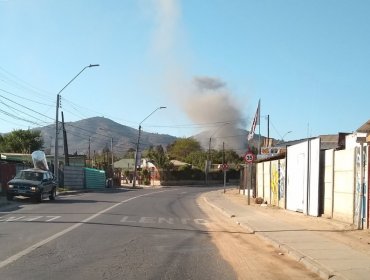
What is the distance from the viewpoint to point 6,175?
38438mm

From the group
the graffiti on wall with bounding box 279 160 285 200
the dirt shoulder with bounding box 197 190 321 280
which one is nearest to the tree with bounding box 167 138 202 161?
the graffiti on wall with bounding box 279 160 285 200

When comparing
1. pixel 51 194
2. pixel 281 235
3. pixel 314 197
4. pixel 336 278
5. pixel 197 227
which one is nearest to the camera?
pixel 336 278

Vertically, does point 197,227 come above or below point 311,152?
below

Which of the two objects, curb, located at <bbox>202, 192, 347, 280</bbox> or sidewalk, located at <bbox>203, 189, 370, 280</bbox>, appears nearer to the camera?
curb, located at <bbox>202, 192, 347, 280</bbox>

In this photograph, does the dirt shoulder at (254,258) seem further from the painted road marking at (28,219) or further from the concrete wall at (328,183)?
the painted road marking at (28,219)

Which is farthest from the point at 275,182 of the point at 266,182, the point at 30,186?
the point at 30,186

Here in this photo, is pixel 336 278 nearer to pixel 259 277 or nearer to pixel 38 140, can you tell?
pixel 259 277

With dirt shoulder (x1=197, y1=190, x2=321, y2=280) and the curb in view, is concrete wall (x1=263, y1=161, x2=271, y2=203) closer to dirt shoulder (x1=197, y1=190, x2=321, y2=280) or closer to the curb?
dirt shoulder (x1=197, y1=190, x2=321, y2=280)

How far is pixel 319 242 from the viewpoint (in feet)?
45.0

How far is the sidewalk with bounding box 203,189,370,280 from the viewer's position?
32.9ft

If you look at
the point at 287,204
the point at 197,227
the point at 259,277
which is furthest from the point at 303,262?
the point at 287,204

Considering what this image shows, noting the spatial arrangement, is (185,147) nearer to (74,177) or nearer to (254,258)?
(74,177)

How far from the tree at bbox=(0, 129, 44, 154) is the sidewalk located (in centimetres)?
7589

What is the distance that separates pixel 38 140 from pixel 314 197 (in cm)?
8158
